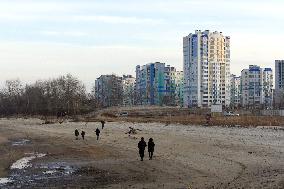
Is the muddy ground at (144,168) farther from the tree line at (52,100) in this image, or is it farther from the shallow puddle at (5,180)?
the tree line at (52,100)

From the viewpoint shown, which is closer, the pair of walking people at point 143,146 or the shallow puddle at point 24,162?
the shallow puddle at point 24,162

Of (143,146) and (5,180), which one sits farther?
(143,146)

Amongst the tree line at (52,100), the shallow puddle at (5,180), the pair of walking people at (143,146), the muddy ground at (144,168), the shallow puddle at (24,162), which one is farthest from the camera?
the tree line at (52,100)

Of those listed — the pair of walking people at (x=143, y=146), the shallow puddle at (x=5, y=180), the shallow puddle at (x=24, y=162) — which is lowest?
the shallow puddle at (x=5, y=180)

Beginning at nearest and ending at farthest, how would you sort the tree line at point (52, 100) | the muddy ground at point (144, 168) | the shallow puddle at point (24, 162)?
1. the muddy ground at point (144, 168)
2. the shallow puddle at point (24, 162)
3. the tree line at point (52, 100)

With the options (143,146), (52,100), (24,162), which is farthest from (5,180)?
(52,100)

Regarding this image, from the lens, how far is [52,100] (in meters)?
152

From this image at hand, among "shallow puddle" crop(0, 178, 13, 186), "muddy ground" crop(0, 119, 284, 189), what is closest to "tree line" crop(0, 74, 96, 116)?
"muddy ground" crop(0, 119, 284, 189)

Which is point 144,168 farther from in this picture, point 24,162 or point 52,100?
point 52,100

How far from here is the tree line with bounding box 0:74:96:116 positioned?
143m

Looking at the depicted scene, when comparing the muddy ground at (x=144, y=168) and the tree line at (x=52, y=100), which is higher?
the tree line at (x=52, y=100)

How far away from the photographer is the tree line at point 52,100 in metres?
143

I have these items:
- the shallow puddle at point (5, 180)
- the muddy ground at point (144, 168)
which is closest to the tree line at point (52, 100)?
the muddy ground at point (144, 168)

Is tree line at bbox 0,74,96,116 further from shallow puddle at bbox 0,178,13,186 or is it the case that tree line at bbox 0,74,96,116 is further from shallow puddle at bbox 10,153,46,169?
shallow puddle at bbox 0,178,13,186
